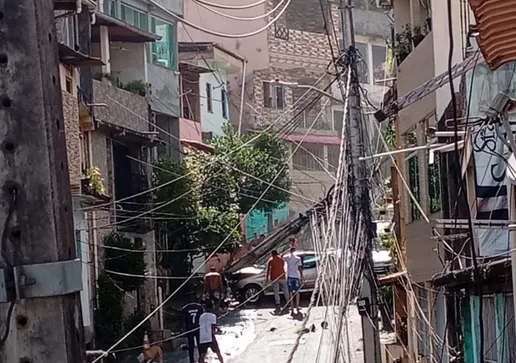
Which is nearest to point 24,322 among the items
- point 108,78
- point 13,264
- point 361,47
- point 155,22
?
point 13,264

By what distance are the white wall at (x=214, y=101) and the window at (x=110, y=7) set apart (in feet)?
31.1

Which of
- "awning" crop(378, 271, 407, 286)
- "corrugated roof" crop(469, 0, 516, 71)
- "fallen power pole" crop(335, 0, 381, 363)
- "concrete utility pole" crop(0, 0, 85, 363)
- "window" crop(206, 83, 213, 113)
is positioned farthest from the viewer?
"window" crop(206, 83, 213, 113)

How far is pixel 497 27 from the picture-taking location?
6578 millimetres

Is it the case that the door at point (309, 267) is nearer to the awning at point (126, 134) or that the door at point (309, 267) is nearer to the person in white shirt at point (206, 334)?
the awning at point (126, 134)

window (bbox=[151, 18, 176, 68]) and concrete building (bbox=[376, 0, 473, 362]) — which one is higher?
window (bbox=[151, 18, 176, 68])

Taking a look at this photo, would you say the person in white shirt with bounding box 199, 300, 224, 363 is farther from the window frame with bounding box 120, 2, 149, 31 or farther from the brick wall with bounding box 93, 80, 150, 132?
the window frame with bounding box 120, 2, 149, 31

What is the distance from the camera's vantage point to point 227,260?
35438 millimetres

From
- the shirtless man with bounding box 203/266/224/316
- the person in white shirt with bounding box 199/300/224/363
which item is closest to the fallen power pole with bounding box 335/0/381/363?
the person in white shirt with bounding box 199/300/224/363

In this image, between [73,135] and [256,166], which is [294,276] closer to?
[73,135]

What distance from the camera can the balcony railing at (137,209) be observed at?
92.1 feet

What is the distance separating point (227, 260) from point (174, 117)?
16.9 feet

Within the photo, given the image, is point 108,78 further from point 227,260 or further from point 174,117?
point 227,260

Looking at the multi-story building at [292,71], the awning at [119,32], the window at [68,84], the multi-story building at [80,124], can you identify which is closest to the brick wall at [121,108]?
the multi-story building at [80,124]

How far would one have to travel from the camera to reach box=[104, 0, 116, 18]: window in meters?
28.8
